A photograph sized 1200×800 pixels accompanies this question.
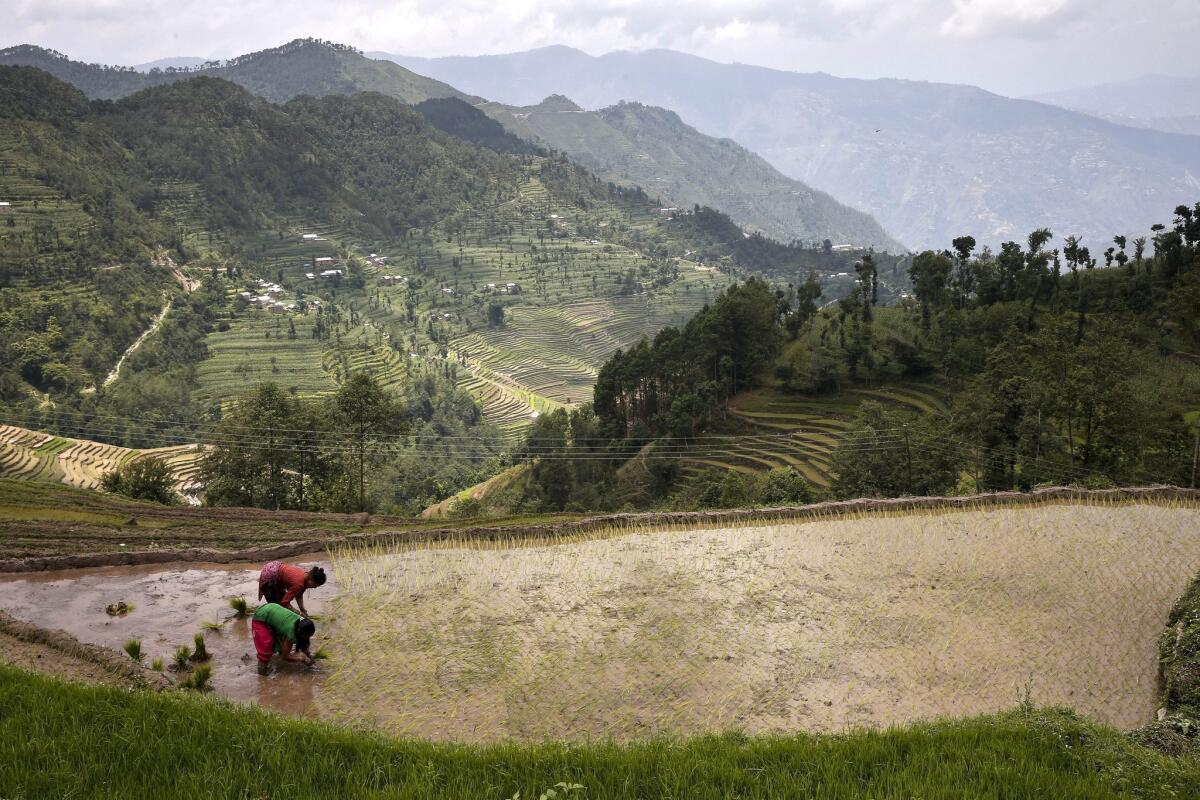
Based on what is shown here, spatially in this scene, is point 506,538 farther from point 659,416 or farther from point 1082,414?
point 659,416

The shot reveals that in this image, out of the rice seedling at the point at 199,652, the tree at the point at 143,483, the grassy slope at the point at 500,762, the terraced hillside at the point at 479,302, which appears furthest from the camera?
the terraced hillside at the point at 479,302

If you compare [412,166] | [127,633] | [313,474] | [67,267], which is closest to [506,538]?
[127,633]

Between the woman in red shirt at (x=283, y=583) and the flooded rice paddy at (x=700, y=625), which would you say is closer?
the flooded rice paddy at (x=700, y=625)

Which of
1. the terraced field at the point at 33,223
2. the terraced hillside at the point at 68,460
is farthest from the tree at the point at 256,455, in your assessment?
the terraced field at the point at 33,223

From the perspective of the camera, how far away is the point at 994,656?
9.05 m

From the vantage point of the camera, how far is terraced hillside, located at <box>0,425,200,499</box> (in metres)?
37.6

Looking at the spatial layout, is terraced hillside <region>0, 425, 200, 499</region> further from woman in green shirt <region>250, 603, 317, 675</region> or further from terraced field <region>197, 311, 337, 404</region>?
woman in green shirt <region>250, 603, 317, 675</region>

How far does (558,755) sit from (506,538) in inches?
296

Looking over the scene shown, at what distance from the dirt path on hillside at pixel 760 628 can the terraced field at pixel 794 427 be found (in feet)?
66.1

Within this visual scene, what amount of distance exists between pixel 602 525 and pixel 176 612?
640 centimetres

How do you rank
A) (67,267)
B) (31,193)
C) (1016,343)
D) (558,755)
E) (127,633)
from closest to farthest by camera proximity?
(558,755) < (127,633) < (1016,343) < (67,267) < (31,193)

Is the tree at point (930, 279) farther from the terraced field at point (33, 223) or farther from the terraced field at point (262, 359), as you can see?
the terraced field at point (33, 223)

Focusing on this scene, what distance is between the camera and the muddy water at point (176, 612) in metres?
7.92

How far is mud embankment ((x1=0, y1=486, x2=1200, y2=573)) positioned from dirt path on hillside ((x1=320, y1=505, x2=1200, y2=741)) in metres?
0.49
